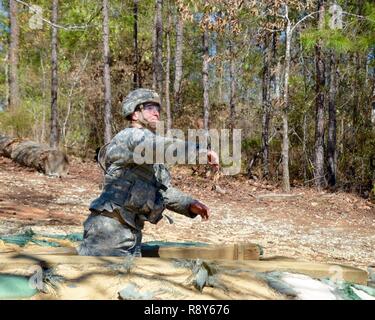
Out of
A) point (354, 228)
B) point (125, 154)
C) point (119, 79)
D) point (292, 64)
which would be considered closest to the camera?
point (125, 154)

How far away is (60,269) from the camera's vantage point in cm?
245

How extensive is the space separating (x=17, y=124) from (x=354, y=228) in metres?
11.5

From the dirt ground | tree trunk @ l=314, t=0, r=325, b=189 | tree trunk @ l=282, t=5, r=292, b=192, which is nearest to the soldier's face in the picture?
the dirt ground

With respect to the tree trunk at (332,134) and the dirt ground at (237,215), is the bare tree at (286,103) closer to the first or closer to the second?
the dirt ground at (237,215)

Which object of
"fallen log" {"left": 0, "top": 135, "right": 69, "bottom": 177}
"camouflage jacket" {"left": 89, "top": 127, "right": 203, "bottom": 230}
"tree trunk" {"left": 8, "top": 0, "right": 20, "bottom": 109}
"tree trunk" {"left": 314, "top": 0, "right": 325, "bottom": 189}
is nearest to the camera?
"camouflage jacket" {"left": 89, "top": 127, "right": 203, "bottom": 230}

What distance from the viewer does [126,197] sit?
321 cm

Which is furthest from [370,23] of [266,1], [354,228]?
[354,228]

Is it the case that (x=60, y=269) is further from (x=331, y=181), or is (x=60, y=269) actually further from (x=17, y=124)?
(x=17, y=124)

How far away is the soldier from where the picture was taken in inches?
126

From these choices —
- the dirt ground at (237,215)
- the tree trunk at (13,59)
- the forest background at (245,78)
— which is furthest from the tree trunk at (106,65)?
the tree trunk at (13,59)

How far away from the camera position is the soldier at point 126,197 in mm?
3193

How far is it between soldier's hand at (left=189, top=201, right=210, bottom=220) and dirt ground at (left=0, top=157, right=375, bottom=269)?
2669mm

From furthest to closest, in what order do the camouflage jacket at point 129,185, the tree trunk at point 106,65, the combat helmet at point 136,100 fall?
the tree trunk at point 106,65 < the combat helmet at point 136,100 < the camouflage jacket at point 129,185

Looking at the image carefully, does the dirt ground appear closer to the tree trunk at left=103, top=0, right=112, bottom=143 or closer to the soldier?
the tree trunk at left=103, top=0, right=112, bottom=143
